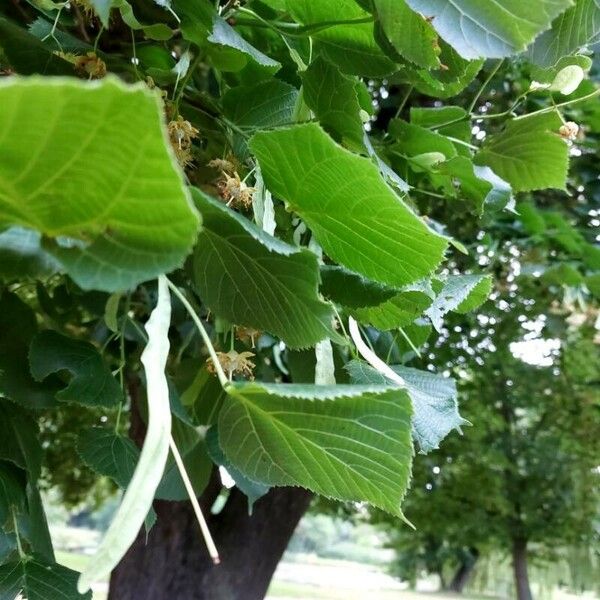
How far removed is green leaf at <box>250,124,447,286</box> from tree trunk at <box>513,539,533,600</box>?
5481 millimetres

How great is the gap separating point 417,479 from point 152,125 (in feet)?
9.09

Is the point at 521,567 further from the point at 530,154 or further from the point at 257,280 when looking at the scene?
the point at 257,280

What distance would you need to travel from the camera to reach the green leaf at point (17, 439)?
0.67m

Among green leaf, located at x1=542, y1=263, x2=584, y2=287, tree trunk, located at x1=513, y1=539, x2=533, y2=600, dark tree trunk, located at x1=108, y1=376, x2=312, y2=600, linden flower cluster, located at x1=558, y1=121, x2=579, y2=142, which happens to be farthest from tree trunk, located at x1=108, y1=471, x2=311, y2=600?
tree trunk, located at x1=513, y1=539, x2=533, y2=600

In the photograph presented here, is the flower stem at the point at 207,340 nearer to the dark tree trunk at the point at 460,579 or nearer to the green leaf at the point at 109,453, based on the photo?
the green leaf at the point at 109,453

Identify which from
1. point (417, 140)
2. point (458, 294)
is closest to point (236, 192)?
point (458, 294)

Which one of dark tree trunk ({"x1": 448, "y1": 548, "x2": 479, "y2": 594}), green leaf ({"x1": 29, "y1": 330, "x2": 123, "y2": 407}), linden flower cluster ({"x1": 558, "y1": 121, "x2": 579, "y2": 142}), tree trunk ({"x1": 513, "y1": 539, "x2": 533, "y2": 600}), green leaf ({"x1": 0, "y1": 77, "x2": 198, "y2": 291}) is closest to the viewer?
green leaf ({"x1": 0, "y1": 77, "x2": 198, "y2": 291})

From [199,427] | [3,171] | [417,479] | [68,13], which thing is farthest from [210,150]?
[417,479]

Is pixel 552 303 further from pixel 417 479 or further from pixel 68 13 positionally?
pixel 68 13

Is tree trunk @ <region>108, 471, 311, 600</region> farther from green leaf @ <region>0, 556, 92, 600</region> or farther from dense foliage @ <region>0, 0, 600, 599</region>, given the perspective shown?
green leaf @ <region>0, 556, 92, 600</region>

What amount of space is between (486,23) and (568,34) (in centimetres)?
16

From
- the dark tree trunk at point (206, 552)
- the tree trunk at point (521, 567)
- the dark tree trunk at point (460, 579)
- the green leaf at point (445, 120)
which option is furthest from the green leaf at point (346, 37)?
the dark tree trunk at point (460, 579)

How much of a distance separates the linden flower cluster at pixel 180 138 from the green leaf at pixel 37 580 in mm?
343

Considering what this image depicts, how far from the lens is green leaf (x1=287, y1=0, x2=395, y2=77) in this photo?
1.95 feet
